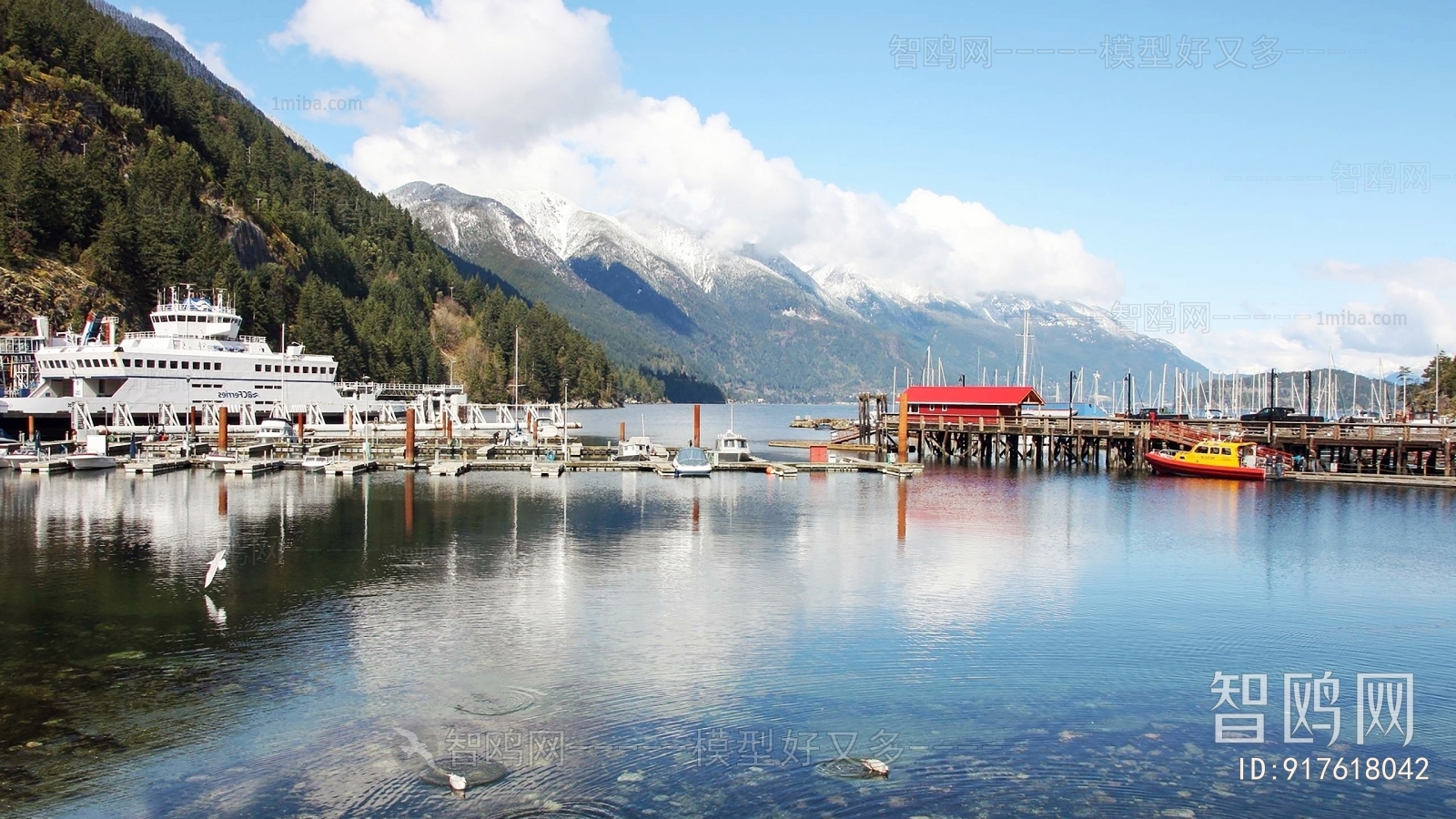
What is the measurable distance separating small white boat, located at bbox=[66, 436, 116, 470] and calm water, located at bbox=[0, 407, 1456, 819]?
2284 centimetres

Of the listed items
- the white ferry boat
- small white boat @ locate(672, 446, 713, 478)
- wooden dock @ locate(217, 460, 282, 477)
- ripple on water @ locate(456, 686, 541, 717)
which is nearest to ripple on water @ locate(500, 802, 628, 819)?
ripple on water @ locate(456, 686, 541, 717)

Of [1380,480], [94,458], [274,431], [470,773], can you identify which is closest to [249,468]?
[94,458]

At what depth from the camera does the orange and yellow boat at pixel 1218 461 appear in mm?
73438

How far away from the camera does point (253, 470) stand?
2744 inches

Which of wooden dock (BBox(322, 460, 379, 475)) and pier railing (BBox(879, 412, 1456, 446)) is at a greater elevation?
pier railing (BBox(879, 412, 1456, 446))

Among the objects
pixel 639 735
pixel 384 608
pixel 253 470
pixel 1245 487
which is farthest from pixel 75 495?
pixel 1245 487

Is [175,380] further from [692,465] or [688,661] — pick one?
[688,661]

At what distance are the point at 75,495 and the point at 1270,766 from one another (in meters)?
60.1

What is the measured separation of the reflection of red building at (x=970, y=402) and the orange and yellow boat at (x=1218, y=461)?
17.3 metres

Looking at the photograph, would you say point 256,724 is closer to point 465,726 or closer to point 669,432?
point 465,726

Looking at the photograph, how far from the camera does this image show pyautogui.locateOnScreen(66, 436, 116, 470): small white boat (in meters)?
70.6

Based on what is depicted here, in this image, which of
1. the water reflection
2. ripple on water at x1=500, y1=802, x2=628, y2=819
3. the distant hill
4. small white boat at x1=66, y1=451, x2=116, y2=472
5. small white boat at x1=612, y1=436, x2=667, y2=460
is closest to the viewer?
ripple on water at x1=500, y1=802, x2=628, y2=819

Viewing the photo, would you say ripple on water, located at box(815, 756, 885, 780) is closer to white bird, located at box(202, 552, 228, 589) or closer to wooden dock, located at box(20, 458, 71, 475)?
white bird, located at box(202, 552, 228, 589)

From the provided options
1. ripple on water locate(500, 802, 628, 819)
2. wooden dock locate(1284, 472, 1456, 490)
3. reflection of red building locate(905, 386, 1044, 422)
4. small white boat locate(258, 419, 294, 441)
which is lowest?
ripple on water locate(500, 802, 628, 819)
